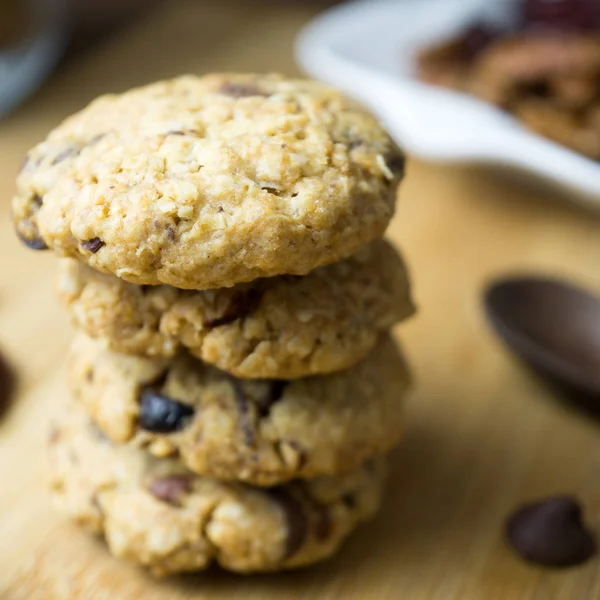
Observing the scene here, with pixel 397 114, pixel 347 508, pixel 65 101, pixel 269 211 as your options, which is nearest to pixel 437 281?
pixel 397 114

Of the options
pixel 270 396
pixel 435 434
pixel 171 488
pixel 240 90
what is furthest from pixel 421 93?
pixel 171 488

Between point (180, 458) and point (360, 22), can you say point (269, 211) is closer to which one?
point (180, 458)

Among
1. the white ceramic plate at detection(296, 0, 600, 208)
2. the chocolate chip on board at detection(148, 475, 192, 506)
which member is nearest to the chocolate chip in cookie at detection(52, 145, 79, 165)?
the chocolate chip on board at detection(148, 475, 192, 506)

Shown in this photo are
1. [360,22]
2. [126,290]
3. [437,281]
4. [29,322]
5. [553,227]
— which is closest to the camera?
[126,290]

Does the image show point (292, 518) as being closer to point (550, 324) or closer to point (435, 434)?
→ point (435, 434)

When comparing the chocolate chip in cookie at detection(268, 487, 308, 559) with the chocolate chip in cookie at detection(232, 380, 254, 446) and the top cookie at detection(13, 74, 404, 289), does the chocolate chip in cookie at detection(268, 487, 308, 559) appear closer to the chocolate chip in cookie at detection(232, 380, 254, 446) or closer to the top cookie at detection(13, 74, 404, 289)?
the chocolate chip in cookie at detection(232, 380, 254, 446)

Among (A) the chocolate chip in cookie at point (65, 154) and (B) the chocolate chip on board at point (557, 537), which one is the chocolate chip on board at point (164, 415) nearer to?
(A) the chocolate chip in cookie at point (65, 154)

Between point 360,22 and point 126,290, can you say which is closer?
point 126,290
